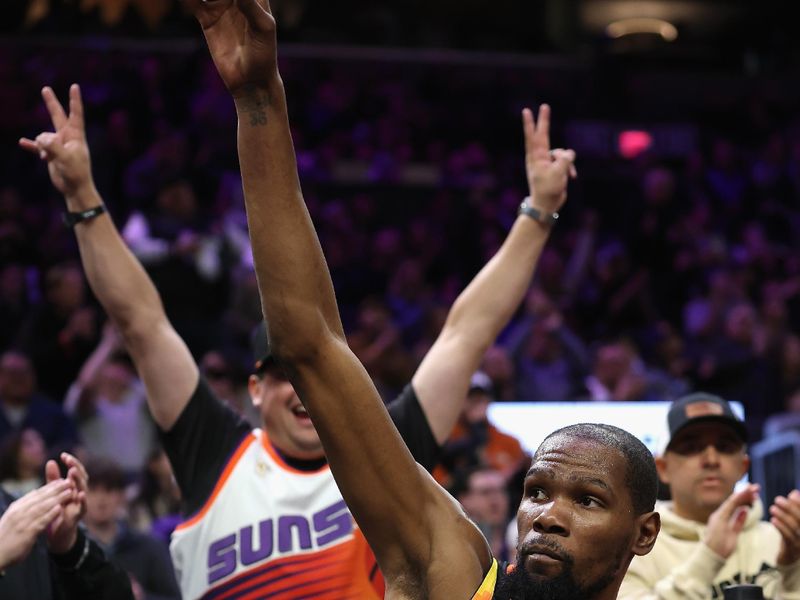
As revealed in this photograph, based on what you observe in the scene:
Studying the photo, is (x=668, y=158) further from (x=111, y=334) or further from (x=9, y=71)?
(x=111, y=334)

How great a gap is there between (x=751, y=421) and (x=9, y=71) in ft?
28.1

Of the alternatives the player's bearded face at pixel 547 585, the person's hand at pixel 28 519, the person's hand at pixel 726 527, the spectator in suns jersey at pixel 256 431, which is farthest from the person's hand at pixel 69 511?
the person's hand at pixel 726 527

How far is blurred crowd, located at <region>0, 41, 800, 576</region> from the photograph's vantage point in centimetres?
866

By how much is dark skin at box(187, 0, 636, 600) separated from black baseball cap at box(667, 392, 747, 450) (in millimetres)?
1792

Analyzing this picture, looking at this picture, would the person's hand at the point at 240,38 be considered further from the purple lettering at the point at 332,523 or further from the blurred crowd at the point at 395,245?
the blurred crowd at the point at 395,245

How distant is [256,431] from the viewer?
3824mm

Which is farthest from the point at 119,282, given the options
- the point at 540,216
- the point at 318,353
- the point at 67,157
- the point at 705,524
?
the point at 705,524

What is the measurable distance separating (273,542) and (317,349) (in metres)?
1.26

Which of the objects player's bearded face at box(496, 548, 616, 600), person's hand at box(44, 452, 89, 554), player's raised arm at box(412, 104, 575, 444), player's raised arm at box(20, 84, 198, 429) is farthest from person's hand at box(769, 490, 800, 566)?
person's hand at box(44, 452, 89, 554)

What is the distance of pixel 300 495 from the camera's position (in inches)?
139

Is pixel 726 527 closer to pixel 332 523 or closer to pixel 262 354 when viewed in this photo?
pixel 332 523

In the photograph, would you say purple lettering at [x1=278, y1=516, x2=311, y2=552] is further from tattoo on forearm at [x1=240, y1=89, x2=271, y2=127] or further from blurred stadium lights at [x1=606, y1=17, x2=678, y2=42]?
blurred stadium lights at [x1=606, y1=17, x2=678, y2=42]

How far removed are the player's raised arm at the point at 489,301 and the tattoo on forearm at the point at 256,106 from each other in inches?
61.3

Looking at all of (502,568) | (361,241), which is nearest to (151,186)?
(361,241)
